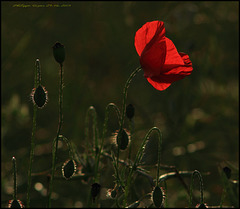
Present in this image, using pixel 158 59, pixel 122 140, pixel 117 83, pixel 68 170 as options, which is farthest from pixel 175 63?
pixel 117 83

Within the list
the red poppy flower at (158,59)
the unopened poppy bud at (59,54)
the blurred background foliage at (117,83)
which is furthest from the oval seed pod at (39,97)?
the blurred background foliage at (117,83)

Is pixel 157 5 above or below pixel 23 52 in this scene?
above

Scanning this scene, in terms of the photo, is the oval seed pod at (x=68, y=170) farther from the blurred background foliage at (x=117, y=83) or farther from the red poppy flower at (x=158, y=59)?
the blurred background foliage at (x=117, y=83)

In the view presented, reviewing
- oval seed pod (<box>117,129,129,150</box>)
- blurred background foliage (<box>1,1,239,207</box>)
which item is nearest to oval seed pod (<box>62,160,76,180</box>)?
oval seed pod (<box>117,129,129,150</box>)

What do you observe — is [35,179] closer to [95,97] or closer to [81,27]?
[95,97]

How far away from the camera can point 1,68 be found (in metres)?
2.17

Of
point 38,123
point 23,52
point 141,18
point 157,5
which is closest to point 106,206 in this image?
point 38,123

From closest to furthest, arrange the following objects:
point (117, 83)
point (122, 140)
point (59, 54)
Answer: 1. point (59, 54)
2. point (122, 140)
3. point (117, 83)

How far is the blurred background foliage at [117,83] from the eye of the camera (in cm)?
192

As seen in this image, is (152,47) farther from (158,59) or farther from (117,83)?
(117,83)

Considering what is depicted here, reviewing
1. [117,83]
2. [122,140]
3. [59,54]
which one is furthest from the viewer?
[117,83]

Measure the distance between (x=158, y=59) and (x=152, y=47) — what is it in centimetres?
3

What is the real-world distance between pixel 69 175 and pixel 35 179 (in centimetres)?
75

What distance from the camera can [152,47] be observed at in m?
1.03
